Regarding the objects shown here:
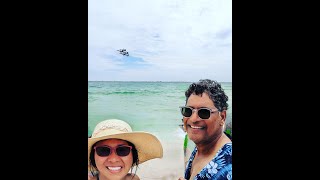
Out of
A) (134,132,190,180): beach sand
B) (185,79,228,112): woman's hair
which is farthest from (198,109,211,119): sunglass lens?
(134,132,190,180): beach sand

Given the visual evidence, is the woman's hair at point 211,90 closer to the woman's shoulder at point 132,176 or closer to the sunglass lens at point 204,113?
the sunglass lens at point 204,113

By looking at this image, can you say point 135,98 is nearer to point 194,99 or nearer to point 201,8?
point 194,99

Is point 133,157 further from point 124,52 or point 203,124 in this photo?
point 124,52

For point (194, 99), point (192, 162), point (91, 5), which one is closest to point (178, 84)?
point (194, 99)

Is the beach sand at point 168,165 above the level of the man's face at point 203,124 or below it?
below

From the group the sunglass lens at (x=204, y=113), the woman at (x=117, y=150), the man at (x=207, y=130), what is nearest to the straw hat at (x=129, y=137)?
the woman at (x=117, y=150)

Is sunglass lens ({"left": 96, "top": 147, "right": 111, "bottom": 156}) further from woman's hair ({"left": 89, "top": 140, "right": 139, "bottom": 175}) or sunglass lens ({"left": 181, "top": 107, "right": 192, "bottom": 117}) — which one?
sunglass lens ({"left": 181, "top": 107, "right": 192, "bottom": 117})

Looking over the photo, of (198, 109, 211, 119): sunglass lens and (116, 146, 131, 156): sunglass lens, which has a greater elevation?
(198, 109, 211, 119): sunglass lens
